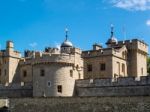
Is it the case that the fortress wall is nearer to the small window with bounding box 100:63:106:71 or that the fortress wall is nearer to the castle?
the castle

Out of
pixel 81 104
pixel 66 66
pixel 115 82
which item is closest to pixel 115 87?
pixel 115 82

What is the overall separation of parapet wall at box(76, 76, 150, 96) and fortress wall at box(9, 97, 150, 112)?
415cm

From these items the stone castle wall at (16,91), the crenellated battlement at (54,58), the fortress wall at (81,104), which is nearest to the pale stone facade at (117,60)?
the crenellated battlement at (54,58)

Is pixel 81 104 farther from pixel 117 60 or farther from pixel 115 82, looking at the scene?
pixel 117 60

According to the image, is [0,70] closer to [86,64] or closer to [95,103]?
[86,64]

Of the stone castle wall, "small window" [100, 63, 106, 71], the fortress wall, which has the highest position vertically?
"small window" [100, 63, 106, 71]

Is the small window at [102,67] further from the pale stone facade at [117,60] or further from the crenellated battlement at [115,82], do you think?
the crenellated battlement at [115,82]

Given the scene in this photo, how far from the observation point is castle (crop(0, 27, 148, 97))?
42.8 m

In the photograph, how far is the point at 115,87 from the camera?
40.4m

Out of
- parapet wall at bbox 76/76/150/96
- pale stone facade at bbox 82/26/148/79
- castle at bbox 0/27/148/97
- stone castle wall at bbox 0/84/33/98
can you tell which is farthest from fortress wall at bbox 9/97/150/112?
pale stone facade at bbox 82/26/148/79

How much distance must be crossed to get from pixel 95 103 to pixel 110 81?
474cm

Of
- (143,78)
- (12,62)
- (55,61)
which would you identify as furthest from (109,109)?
(12,62)

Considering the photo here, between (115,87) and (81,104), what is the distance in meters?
4.53

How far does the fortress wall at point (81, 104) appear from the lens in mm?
34094
